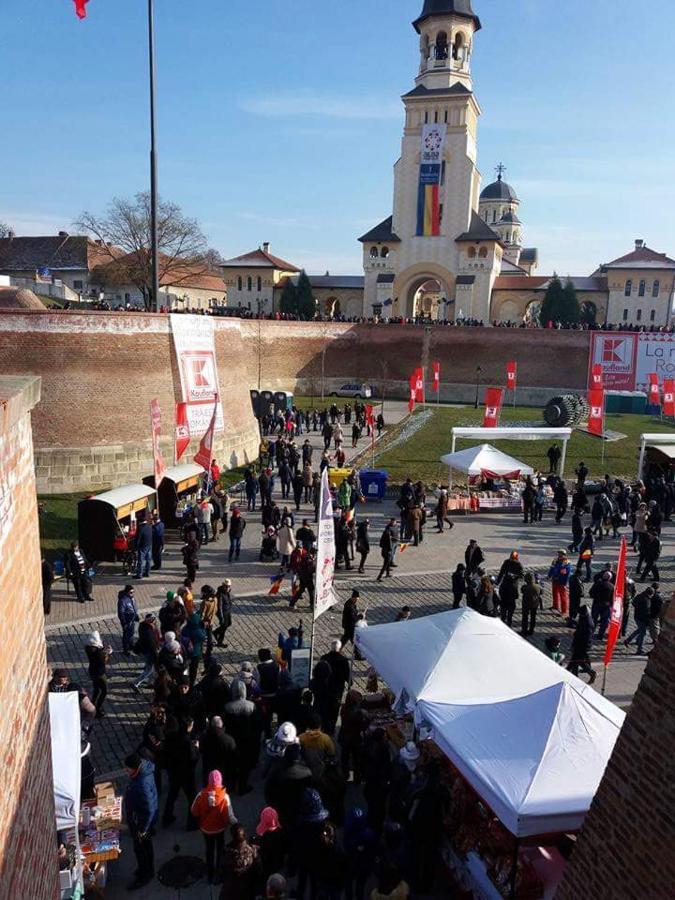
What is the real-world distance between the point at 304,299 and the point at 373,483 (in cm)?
4561

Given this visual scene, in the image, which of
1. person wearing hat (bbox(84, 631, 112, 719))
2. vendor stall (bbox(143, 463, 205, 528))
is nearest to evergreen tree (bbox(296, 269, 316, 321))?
vendor stall (bbox(143, 463, 205, 528))

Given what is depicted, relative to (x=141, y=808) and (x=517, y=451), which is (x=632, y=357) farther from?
(x=141, y=808)

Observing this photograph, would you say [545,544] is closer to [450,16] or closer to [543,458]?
[543,458]

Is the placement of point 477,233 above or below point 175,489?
above

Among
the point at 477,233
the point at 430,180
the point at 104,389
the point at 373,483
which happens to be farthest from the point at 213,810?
the point at 430,180

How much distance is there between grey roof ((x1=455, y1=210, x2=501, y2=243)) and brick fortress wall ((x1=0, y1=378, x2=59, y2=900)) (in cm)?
5463

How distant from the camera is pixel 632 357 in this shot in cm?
4178

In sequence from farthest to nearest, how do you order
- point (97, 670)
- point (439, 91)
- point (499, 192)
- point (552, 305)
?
point (499, 192) → point (552, 305) → point (439, 91) → point (97, 670)

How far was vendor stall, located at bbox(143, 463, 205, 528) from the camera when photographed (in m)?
17.5

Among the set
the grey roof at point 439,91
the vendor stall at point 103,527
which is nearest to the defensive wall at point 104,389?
the vendor stall at point 103,527

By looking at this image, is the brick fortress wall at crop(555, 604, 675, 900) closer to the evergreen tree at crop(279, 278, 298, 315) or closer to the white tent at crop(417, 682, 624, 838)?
the white tent at crop(417, 682, 624, 838)

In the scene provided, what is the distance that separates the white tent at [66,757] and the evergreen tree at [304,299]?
58.8 m

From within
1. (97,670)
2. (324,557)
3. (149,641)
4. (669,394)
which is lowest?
(97,670)

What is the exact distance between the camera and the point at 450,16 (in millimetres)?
55125
